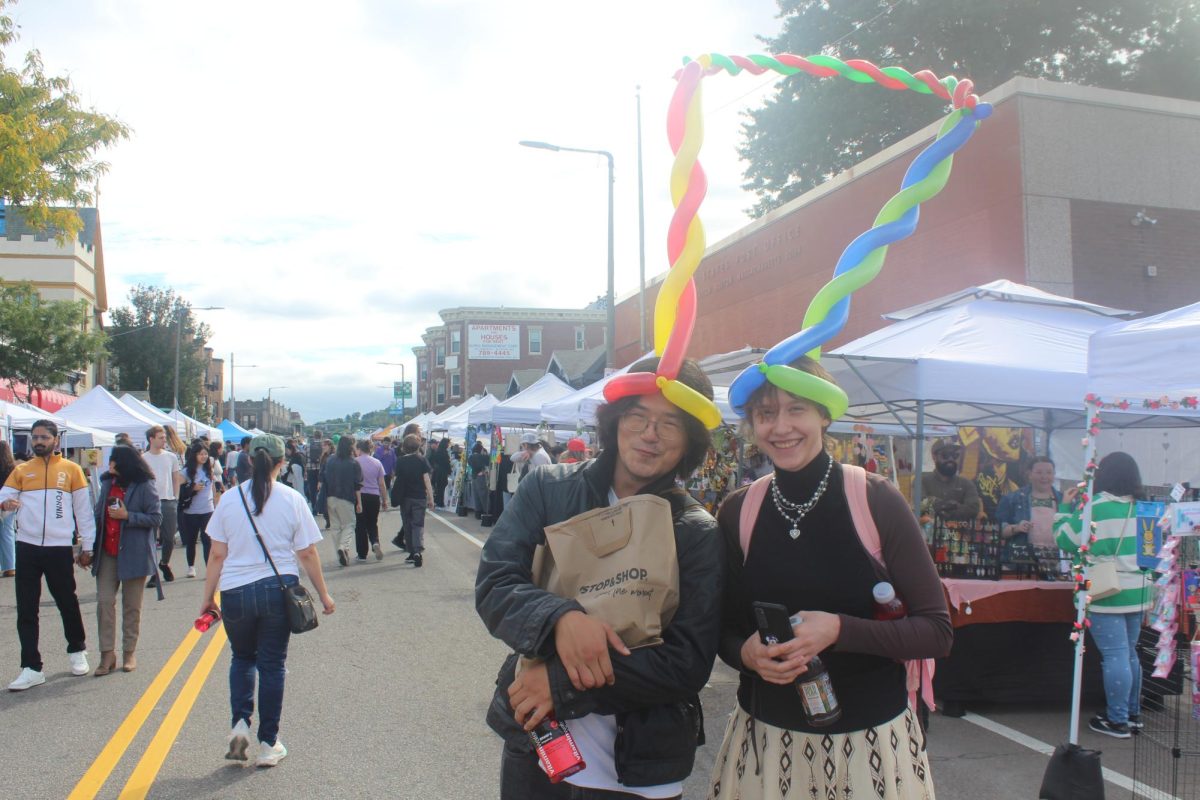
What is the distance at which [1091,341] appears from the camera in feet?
16.5

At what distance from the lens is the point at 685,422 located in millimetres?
2301

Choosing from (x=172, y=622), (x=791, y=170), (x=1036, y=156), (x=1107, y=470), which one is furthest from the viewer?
(x=791, y=170)

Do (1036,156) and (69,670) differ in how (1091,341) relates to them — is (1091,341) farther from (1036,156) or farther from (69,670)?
(1036,156)

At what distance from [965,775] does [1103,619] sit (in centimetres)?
154

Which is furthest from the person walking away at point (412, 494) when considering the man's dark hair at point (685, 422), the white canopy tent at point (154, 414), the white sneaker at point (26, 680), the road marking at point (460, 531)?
the man's dark hair at point (685, 422)

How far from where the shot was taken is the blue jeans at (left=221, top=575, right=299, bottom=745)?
4.84 meters

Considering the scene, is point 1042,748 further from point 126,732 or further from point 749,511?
point 126,732

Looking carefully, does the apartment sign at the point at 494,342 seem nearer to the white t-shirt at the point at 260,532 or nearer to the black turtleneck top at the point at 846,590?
the white t-shirt at the point at 260,532

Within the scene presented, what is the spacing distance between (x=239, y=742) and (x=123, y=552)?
8.80ft

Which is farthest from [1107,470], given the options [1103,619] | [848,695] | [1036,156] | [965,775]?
[1036,156]

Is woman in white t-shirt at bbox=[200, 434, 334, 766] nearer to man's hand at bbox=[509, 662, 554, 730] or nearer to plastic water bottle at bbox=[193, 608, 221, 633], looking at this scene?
plastic water bottle at bbox=[193, 608, 221, 633]

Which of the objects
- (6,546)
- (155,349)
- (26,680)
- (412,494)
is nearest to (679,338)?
(26,680)

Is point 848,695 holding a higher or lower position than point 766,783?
higher

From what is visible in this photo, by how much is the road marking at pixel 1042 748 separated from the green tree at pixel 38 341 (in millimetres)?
20284
